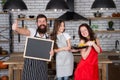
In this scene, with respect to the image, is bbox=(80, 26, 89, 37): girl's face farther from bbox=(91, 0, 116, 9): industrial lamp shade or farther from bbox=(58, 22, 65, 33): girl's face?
bbox=(91, 0, 116, 9): industrial lamp shade

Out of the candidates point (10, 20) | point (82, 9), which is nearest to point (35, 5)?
point (10, 20)

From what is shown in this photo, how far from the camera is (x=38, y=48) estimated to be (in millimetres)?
4031

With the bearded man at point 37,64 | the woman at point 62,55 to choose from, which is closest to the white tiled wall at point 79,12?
the woman at point 62,55

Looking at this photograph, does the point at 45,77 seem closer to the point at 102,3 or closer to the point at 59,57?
the point at 59,57

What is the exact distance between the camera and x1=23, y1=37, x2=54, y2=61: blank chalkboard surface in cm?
398

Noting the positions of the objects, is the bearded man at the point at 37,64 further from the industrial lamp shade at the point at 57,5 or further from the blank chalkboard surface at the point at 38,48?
the industrial lamp shade at the point at 57,5

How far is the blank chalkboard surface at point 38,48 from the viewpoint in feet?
13.1

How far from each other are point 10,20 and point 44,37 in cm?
360

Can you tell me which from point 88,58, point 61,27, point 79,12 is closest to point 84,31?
point 88,58

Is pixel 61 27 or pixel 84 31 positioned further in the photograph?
pixel 61 27

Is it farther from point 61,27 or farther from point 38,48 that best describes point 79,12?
point 38,48

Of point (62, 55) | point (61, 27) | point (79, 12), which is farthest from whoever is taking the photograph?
point (79, 12)

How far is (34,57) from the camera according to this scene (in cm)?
396

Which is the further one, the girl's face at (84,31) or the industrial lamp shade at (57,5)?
the industrial lamp shade at (57,5)
